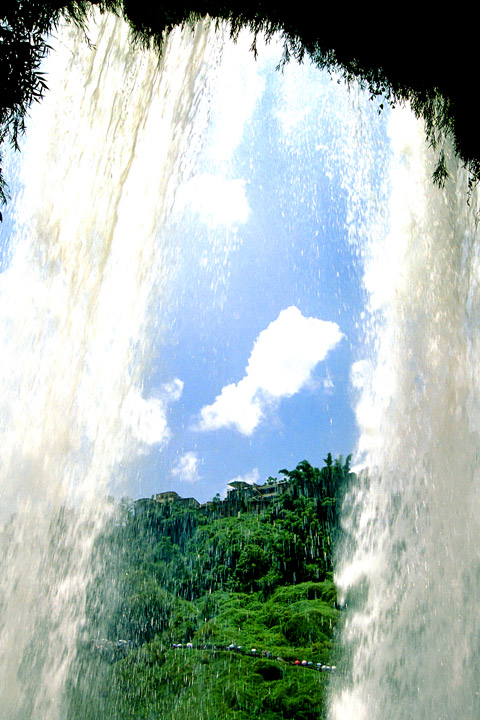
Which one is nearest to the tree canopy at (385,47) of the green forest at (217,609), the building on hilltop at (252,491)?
the green forest at (217,609)

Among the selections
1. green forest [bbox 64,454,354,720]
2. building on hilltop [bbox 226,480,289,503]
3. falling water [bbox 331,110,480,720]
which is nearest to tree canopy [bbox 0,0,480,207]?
falling water [bbox 331,110,480,720]

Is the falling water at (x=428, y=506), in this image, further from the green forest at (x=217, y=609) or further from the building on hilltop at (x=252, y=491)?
the building on hilltop at (x=252, y=491)

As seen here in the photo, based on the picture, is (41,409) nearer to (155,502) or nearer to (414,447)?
(414,447)

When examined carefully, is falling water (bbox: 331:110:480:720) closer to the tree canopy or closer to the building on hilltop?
the tree canopy

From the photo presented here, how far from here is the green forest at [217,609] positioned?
10.6 meters

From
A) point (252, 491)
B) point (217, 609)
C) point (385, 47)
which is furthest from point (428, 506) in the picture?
point (252, 491)

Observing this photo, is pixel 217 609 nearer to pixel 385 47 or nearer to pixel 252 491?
pixel 252 491

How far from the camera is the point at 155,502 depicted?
21.1 meters

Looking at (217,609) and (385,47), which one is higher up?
(385,47)

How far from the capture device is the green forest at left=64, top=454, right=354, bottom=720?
1064 centimetres

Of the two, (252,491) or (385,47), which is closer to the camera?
(385,47)

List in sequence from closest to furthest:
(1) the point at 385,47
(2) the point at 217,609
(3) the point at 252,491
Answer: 1. (1) the point at 385,47
2. (2) the point at 217,609
3. (3) the point at 252,491

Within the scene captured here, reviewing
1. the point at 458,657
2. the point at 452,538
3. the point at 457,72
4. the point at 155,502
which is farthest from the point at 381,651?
the point at 155,502

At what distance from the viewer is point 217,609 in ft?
54.7
